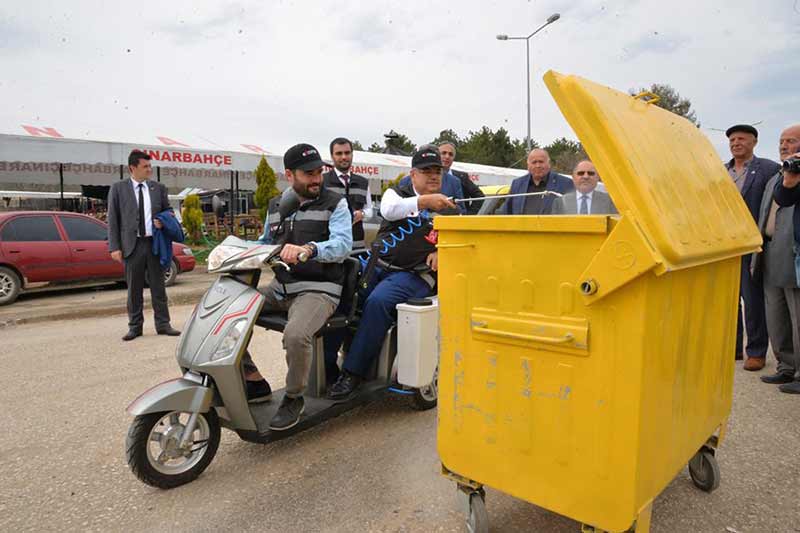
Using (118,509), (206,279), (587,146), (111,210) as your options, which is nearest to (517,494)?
(587,146)

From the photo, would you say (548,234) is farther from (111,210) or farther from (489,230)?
(111,210)

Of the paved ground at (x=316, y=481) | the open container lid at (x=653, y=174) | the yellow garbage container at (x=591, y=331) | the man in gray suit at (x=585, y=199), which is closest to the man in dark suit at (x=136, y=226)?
the paved ground at (x=316, y=481)

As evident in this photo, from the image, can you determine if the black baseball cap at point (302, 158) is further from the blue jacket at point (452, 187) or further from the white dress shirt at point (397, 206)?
the blue jacket at point (452, 187)

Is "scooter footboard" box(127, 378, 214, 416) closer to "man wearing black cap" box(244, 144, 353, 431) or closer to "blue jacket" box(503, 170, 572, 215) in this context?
"man wearing black cap" box(244, 144, 353, 431)

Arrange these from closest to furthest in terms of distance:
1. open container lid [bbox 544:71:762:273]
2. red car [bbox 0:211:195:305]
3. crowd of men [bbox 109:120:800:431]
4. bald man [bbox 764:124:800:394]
→ open container lid [bbox 544:71:762:273] < crowd of men [bbox 109:120:800:431] < bald man [bbox 764:124:800:394] < red car [bbox 0:211:195:305]

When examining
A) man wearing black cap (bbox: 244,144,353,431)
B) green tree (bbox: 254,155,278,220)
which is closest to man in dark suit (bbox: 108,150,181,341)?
man wearing black cap (bbox: 244,144,353,431)

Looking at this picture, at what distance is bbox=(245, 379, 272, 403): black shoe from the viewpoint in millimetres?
3231

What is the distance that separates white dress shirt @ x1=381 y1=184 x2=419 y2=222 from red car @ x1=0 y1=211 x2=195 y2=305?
239 inches

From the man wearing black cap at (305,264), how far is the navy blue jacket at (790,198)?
3042 millimetres

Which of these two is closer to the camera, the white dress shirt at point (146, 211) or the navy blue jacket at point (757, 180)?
the navy blue jacket at point (757, 180)

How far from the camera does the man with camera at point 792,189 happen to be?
3549 mm

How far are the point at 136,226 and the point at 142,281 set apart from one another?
2.01ft

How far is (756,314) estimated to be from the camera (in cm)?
461

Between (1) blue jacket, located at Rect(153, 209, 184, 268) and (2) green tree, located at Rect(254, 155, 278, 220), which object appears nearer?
(1) blue jacket, located at Rect(153, 209, 184, 268)
